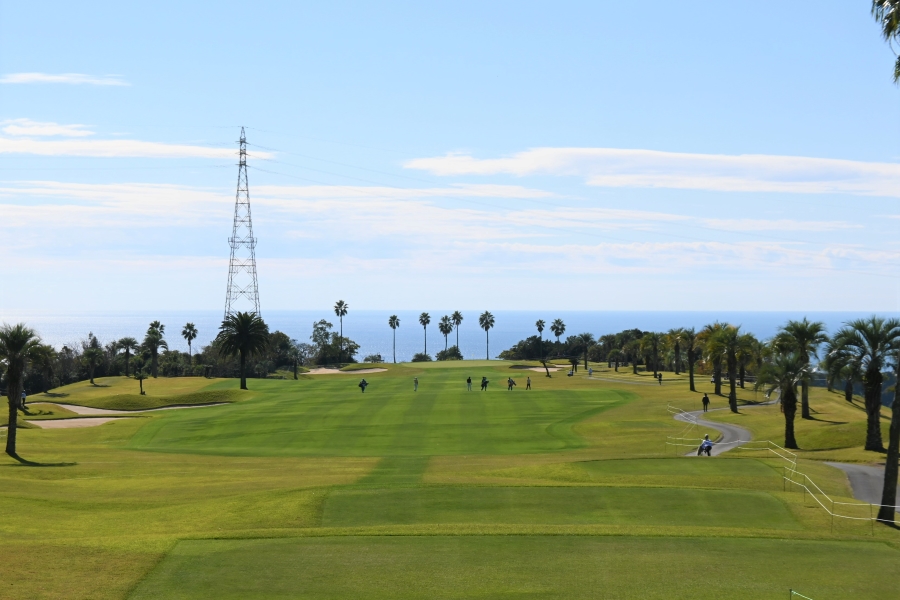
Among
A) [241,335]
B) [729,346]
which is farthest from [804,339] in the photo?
[241,335]

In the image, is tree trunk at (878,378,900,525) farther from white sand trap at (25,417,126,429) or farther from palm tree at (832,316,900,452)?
white sand trap at (25,417,126,429)

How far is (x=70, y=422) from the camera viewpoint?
3076 inches

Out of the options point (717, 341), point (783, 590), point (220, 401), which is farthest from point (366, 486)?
point (220, 401)

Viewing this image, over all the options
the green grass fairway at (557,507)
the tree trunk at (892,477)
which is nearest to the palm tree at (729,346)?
the green grass fairway at (557,507)

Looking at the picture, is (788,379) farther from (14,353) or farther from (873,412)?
(14,353)

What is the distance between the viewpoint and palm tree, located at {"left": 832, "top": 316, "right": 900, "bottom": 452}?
160ft

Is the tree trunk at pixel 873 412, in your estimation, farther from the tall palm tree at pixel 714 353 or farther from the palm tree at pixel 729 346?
the tall palm tree at pixel 714 353

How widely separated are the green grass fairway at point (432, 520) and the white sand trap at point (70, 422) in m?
17.3

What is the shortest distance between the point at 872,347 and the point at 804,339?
16.2 meters

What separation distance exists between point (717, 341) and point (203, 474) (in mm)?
51281

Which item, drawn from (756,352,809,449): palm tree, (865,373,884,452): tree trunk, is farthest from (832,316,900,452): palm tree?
(756,352,809,449): palm tree

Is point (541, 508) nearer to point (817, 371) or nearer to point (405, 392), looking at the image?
point (817, 371)

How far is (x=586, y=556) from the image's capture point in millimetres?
22922

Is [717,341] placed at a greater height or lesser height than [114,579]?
greater
